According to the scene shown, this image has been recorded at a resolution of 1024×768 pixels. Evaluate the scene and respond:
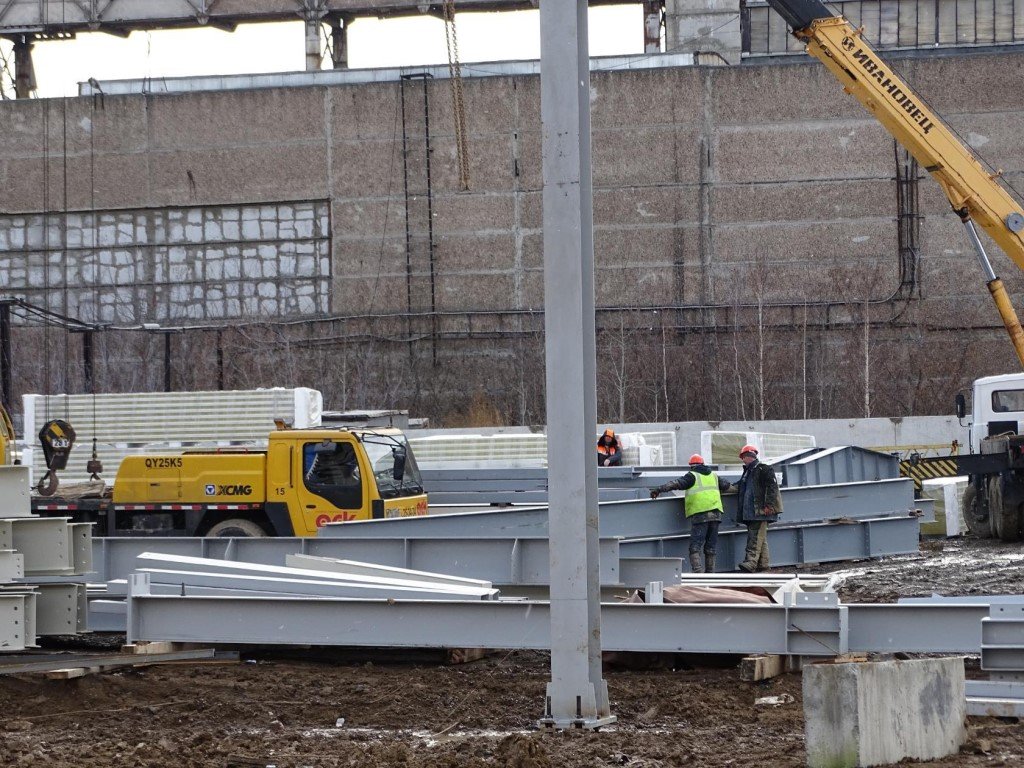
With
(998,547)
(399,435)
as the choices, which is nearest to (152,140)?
(399,435)

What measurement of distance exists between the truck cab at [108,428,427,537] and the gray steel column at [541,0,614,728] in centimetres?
818

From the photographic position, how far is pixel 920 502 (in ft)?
61.9

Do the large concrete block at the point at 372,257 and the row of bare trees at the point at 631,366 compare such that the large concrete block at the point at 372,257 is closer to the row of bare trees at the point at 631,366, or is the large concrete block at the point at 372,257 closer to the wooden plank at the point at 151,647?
the row of bare trees at the point at 631,366

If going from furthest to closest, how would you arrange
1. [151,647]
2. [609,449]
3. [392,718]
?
[609,449] < [151,647] < [392,718]

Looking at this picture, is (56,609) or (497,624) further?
(56,609)

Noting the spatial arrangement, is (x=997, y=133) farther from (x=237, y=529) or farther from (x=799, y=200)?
(x=237, y=529)

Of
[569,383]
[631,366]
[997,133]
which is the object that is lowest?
[569,383]

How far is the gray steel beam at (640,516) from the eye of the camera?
46.2 feet

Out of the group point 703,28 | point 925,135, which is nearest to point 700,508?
point 925,135

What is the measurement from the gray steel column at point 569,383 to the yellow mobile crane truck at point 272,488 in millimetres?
8183

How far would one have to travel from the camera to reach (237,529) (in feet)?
52.1

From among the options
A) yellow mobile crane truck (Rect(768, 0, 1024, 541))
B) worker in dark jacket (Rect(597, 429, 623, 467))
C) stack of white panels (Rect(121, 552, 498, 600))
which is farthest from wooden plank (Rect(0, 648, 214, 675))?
yellow mobile crane truck (Rect(768, 0, 1024, 541))

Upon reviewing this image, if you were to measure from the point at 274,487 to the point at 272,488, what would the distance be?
0.03m

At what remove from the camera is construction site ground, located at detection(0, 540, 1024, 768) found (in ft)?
23.2
